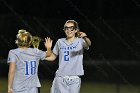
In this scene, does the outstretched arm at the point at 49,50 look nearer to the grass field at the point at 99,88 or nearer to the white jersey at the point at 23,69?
the white jersey at the point at 23,69

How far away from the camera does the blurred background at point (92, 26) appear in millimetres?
19609

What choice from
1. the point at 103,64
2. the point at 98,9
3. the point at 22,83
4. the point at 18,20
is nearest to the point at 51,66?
the point at 103,64

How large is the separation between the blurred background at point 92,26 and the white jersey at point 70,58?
878 cm

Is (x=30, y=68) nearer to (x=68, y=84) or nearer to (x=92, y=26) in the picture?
(x=68, y=84)

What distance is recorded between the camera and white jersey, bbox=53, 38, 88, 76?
22.2 ft

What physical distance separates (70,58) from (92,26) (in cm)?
1591

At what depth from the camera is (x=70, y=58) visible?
22.2ft

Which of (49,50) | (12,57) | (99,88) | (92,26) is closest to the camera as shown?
(12,57)

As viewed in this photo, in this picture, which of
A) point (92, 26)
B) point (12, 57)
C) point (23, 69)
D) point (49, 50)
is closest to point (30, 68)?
point (23, 69)

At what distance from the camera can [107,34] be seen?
22797mm

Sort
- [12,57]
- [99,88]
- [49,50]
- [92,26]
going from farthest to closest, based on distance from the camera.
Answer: [92,26]
[99,88]
[49,50]
[12,57]

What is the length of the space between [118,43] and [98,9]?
7.47 ft

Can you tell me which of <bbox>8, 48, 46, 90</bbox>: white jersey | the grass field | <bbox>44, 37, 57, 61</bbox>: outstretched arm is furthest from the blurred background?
<bbox>8, 48, 46, 90</bbox>: white jersey

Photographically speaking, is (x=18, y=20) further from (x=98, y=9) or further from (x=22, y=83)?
(x=22, y=83)
